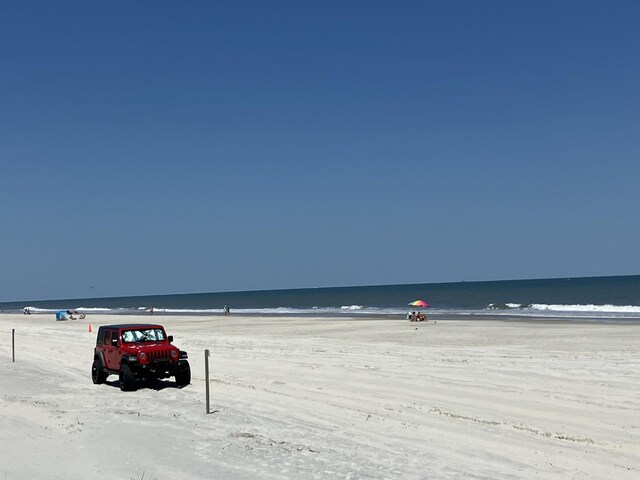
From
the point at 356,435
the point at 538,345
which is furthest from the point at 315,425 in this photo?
the point at 538,345

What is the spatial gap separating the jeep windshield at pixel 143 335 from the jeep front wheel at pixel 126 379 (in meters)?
1.07

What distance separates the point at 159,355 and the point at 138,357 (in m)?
0.56

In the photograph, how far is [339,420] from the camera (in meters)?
13.0

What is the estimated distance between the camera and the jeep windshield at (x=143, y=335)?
59.6 ft

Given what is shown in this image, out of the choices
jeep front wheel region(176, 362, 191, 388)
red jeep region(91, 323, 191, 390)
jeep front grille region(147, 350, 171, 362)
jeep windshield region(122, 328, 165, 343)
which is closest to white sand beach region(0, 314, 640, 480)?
jeep front wheel region(176, 362, 191, 388)

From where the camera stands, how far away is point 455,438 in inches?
447

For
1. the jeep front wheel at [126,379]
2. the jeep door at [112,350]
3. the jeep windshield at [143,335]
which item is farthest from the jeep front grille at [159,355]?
the jeep door at [112,350]

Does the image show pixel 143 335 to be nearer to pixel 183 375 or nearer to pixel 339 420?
pixel 183 375

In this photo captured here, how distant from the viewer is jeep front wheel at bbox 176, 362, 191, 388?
57.7ft

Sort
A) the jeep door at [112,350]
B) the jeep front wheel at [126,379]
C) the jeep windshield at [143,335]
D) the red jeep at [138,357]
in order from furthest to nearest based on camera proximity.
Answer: the jeep windshield at [143,335], the jeep door at [112,350], the red jeep at [138,357], the jeep front wheel at [126,379]

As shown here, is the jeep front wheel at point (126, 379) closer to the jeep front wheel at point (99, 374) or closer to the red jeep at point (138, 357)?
the red jeep at point (138, 357)

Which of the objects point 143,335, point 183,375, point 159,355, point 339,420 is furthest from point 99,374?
point 339,420

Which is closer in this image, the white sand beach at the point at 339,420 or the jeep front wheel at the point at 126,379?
the white sand beach at the point at 339,420

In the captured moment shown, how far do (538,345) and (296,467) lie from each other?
23.1 m
